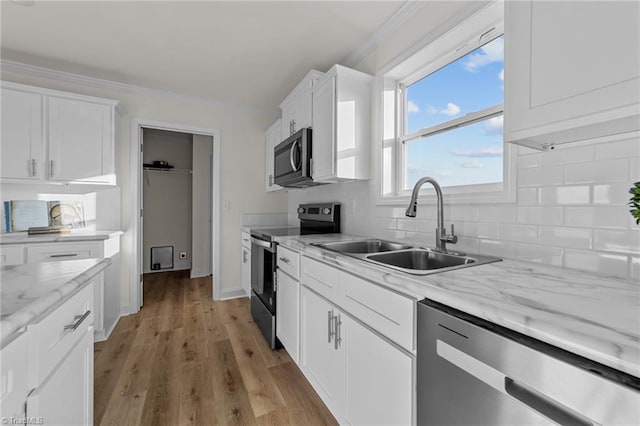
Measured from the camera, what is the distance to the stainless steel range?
2.15 m

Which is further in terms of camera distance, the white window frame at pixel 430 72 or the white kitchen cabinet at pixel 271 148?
the white kitchen cabinet at pixel 271 148

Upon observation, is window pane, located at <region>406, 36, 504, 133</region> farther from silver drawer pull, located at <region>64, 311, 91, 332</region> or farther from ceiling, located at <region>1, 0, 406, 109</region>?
silver drawer pull, located at <region>64, 311, 91, 332</region>

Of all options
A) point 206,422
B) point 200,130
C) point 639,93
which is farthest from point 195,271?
point 639,93

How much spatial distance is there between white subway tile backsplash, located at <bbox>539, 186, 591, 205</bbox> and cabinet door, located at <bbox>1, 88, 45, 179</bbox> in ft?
11.8

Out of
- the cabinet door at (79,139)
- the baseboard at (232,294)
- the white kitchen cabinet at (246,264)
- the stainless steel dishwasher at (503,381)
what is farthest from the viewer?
the baseboard at (232,294)

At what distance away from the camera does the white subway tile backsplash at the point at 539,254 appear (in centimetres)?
107

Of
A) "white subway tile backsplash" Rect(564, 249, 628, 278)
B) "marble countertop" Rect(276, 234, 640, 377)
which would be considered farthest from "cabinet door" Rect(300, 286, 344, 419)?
"white subway tile backsplash" Rect(564, 249, 628, 278)

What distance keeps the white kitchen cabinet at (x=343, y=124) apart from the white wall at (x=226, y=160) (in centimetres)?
170

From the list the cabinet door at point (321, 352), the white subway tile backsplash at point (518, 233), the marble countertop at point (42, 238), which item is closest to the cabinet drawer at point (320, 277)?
Answer: the cabinet door at point (321, 352)

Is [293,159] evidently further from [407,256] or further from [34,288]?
[34,288]

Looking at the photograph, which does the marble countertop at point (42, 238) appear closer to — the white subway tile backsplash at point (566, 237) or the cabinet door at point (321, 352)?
the cabinet door at point (321, 352)

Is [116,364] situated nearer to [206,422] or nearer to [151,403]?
[151,403]

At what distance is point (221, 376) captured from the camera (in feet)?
6.05

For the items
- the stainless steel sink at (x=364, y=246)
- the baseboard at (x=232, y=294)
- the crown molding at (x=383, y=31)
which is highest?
the crown molding at (x=383, y=31)
